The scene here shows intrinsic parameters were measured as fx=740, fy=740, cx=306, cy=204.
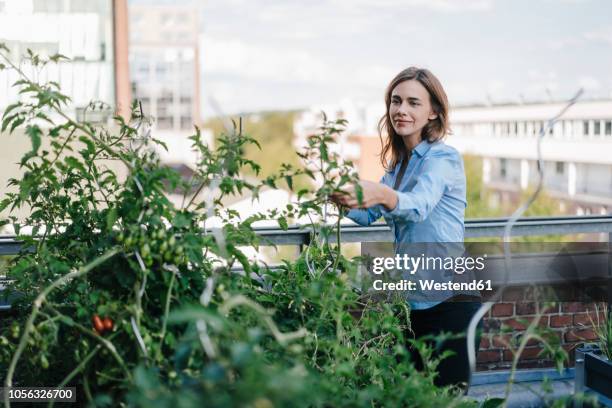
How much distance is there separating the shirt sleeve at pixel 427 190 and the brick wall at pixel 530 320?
4.95 feet

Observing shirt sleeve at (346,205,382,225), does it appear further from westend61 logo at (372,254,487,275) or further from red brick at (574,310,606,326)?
red brick at (574,310,606,326)

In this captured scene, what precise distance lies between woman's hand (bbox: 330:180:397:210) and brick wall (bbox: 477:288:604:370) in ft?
5.76

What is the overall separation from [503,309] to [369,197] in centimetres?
193

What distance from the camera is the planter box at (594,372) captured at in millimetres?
2072

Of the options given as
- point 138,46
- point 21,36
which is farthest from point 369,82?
point 21,36

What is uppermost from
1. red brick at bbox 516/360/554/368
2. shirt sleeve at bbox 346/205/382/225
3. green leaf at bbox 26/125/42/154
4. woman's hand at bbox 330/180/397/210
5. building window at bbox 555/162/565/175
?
building window at bbox 555/162/565/175

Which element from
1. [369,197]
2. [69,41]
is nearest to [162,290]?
[369,197]

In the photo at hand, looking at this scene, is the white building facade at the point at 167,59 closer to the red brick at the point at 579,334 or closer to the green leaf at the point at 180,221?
the red brick at the point at 579,334

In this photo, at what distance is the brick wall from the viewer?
10.5 ft

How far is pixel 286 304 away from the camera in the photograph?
5.52 ft

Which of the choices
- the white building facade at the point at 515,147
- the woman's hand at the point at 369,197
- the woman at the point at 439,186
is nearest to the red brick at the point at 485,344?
the woman at the point at 439,186

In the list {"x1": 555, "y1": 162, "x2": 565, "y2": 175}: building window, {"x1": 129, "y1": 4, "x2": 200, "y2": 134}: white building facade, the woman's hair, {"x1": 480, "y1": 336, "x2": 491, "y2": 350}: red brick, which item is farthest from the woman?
{"x1": 129, "y1": 4, "x2": 200, "y2": 134}: white building facade

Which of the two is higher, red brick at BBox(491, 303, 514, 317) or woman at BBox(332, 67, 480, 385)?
woman at BBox(332, 67, 480, 385)

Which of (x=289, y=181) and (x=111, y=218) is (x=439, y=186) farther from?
(x=111, y=218)
